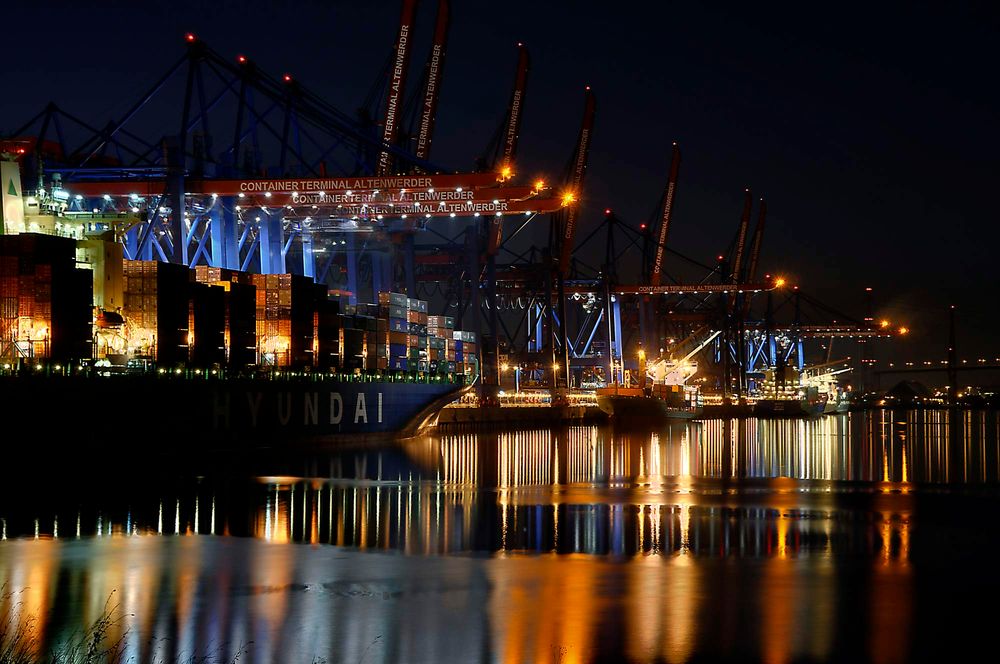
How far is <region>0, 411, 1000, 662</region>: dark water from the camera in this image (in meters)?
15.0

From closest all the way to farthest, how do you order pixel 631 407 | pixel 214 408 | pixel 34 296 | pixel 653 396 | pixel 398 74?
1. pixel 34 296
2. pixel 214 408
3. pixel 398 74
4. pixel 631 407
5. pixel 653 396

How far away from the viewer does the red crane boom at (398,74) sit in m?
72.1

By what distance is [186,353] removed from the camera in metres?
48.5

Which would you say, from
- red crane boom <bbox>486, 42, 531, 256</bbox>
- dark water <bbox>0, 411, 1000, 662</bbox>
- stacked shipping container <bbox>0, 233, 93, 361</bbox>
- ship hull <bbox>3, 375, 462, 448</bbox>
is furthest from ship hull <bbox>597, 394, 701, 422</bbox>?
Result: stacked shipping container <bbox>0, 233, 93, 361</bbox>

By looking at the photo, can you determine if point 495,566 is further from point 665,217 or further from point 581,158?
point 665,217

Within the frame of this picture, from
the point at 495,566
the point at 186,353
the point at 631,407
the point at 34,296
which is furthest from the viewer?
the point at 631,407

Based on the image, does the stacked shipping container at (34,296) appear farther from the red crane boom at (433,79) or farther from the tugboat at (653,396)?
the tugboat at (653,396)

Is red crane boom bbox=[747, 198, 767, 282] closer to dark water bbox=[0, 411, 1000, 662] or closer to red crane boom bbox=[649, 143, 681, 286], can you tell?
red crane boom bbox=[649, 143, 681, 286]

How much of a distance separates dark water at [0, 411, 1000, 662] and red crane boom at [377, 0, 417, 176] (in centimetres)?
3648

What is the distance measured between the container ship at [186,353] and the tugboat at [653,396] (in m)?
30.0

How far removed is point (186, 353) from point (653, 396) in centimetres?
5641

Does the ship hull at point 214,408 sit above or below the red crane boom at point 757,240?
below

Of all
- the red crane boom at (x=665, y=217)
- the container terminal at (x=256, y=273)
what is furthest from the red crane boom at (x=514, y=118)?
the red crane boom at (x=665, y=217)

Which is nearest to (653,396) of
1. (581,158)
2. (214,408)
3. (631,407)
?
(631,407)
